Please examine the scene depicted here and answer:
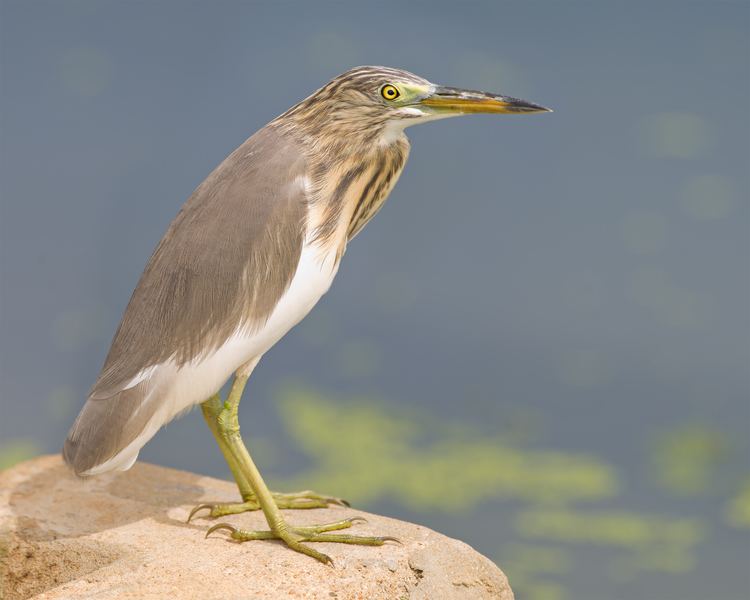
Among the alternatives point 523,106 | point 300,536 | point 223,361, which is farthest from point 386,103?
point 300,536

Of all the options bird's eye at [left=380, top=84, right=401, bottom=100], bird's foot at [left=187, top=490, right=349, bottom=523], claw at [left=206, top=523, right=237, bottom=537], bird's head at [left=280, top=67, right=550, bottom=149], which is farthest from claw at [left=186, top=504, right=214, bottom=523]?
bird's eye at [left=380, top=84, right=401, bottom=100]

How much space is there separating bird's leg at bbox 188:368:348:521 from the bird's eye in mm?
960

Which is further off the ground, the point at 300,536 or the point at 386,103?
the point at 386,103

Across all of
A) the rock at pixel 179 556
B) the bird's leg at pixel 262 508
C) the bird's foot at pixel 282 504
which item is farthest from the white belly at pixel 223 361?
the bird's foot at pixel 282 504

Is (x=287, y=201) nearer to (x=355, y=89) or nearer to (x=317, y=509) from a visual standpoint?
(x=355, y=89)

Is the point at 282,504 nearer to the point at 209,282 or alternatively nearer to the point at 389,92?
the point at 209,282

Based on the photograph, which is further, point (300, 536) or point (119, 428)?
point (300, 536)

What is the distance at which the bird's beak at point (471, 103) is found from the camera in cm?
347

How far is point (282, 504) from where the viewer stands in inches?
157

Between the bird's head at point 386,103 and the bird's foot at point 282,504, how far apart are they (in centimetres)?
133

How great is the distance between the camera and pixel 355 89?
11.4 feet

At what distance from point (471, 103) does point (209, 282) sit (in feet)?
3.25

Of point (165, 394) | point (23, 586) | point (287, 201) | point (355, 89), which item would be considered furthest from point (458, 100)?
point (23, 586)

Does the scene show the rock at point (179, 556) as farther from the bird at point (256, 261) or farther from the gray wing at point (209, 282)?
the gray wing at point (209, 282)
